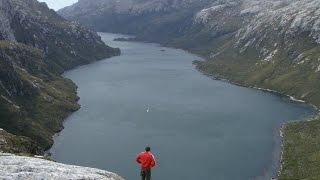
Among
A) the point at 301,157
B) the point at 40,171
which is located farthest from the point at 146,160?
the point at 301,157

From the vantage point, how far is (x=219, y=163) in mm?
171875

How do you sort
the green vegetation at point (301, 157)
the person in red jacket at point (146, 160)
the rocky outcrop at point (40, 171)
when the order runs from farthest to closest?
the green vegetation at point (301, 157), the person in red jacket at point (146, 160), the rocky outcrop at point (40, 171)

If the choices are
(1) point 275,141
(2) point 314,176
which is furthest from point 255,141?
(2) point 314,176

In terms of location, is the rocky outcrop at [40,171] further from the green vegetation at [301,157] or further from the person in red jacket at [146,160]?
the green vegetation at [301,157]

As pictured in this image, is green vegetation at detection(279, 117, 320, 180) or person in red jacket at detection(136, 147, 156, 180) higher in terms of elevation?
person in red jacket at detection(136, 147, 156, 180)

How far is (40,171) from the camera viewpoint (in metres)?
44.9

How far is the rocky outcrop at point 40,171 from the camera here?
1715 inches

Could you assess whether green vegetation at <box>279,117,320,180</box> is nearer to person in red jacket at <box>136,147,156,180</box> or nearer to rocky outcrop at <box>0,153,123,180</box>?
person in red jacket at <box>136,147,156,180</box>

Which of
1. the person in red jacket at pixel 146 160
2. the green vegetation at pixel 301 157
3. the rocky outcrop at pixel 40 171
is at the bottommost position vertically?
the green vegetation at pixel 301 157

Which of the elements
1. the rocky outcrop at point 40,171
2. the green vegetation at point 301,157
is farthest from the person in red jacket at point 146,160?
the green vegetation at point 301,157

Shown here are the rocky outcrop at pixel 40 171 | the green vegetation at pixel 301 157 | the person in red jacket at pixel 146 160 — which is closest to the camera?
the rocky outcrop at pixel 40 171

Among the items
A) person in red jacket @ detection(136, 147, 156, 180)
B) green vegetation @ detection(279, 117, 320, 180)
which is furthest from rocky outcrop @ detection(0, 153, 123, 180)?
green vegetation @ detection(279, 117, 320, 180)

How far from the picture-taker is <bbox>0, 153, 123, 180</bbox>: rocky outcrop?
1715 inches

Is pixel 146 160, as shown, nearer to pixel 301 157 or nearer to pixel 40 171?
pixel 40 171
